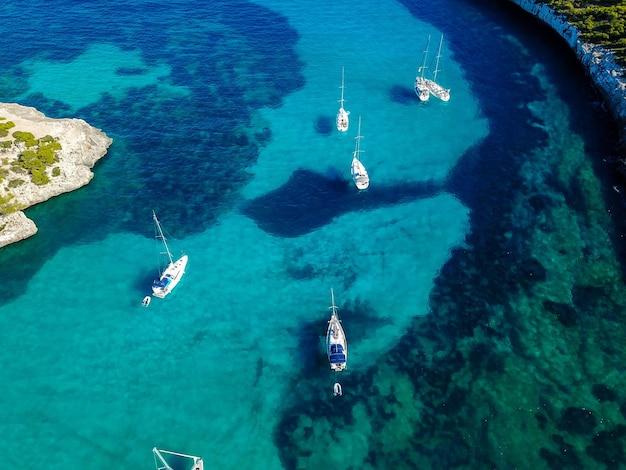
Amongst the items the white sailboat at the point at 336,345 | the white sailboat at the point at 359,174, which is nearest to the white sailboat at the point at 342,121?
the white sailboat at the point at 359,174

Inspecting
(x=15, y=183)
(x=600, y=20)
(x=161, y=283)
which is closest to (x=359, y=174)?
(x=161, y=283)

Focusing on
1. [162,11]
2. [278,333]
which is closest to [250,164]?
[278,333]

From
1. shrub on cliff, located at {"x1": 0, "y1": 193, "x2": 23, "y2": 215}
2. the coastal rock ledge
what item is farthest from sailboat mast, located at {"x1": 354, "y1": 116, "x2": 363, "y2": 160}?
shrub on cliff, located at {"x1": 0, "y1": 193, "x2": 23, "y2": 215}

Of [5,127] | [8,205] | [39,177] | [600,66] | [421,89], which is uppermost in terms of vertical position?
[600,66]

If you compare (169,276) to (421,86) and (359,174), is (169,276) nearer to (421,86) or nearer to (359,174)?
(359,174)

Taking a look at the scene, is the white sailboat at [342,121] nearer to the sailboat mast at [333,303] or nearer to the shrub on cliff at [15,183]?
the sailboat mast at [333,303]

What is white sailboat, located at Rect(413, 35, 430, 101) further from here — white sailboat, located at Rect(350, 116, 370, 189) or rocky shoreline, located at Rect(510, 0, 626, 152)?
rocky shoreline, located at Rect(510, 0, 626, 152)
